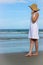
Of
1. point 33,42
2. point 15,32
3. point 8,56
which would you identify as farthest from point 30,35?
point 15,32

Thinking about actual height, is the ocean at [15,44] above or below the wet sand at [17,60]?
above

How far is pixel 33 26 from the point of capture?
5.04m

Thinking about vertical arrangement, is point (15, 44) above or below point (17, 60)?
above

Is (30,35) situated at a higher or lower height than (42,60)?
higher

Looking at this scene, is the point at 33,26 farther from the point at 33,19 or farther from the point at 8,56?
the point at 8,56

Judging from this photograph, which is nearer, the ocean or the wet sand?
the wet sand

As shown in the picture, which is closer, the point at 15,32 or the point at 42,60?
the point at 42,60

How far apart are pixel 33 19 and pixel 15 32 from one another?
811 cm

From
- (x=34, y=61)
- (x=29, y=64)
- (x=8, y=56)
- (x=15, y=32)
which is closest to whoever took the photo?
(x=29, y=64)

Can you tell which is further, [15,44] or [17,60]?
[15,44]

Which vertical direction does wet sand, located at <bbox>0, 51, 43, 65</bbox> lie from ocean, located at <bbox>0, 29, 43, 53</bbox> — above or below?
below

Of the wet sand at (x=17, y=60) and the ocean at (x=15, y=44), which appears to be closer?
the wet sand at (x=17, y=60)

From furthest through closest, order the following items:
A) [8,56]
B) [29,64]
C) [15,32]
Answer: [15,32], [8,56], [29,64]

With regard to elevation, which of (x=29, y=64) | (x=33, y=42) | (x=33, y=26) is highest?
(x=33, y=26)
